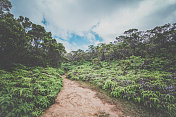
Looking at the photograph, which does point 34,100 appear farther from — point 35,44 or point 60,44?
point 60,44

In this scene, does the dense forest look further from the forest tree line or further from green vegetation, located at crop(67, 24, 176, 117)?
the forest tree line

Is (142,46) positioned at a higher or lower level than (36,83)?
higher

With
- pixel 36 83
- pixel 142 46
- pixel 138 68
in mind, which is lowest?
pixel 36 83

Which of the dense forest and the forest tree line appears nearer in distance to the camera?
the dense forest

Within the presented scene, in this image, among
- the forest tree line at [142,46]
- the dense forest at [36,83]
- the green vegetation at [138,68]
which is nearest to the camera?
the dense forest at [36,83]

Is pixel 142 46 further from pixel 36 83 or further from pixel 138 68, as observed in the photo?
pixel 36 83

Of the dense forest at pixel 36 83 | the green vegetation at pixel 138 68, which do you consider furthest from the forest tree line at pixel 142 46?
the dense forest at pixel 36 83

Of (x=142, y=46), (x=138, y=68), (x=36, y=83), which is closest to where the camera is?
(x=36, y=83)

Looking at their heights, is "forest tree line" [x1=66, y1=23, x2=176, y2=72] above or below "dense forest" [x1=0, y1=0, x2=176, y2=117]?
above

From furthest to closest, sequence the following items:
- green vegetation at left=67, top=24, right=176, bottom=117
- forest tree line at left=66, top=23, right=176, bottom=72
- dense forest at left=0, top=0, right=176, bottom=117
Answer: forest tree line at left=66, top=23, right=176, bottom=72 → green vegetation at left=67, top=24, right=176, bottom=117 → dense forest at left=0, top=0, right=176, bottom=117

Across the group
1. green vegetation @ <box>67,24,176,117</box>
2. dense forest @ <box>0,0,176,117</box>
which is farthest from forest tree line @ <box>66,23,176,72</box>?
dense forest @ <box>0,0,176,117</box>

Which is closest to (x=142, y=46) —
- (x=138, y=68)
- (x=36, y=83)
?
(x=138, y=68)

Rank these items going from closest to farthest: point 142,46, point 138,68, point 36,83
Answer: point 36,83
point 138,68
point 142,46

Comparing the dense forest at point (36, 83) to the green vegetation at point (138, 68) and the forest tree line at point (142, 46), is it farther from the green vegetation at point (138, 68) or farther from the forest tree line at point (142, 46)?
the forest tree line at point (142, 46)
